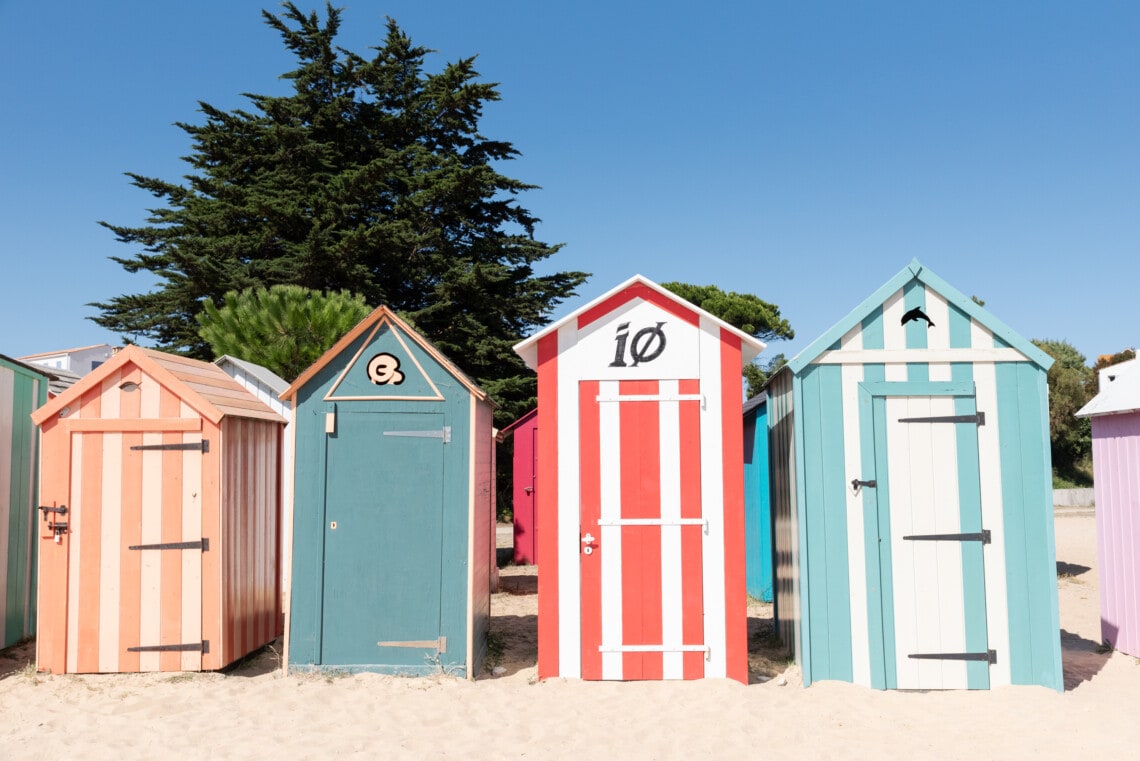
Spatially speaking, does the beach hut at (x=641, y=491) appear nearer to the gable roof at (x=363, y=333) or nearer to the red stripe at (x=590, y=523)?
the red stripe at (x=590, y=523)

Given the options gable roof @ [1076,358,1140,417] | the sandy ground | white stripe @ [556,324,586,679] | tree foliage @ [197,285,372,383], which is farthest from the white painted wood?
tree foliage @ [197,285,372,383]

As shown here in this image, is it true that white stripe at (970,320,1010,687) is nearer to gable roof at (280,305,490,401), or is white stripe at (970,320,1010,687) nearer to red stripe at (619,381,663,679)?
red stripe at (619,381,663,679)

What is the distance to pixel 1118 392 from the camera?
759cm

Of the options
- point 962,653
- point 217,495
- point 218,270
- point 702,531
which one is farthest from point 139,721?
point 218,270

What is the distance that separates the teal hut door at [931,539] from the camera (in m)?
6.15

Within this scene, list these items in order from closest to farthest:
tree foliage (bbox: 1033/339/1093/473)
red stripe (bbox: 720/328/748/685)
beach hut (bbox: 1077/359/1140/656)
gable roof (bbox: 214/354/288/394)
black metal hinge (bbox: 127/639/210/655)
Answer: red stripe (bbox: 720/328/748/685)
black metal hinge (bbox: 127/639/210/655)
beach hut (bbox: 1077/359/1140/656)
gable roof (bbox: 214/354/288/394)
tree foliage (bbox: 1033/339/1093/473)

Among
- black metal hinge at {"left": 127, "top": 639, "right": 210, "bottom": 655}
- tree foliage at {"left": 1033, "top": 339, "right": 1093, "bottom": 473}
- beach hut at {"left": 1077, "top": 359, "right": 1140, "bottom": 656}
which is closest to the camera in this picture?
black metal hinge at {"left": 127, "top": 639, "right": 210, "bottom": 655}

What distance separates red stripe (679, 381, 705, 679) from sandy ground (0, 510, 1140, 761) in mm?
329

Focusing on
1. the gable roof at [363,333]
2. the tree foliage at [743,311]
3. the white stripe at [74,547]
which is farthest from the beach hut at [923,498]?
the tree foliage at [743,311]

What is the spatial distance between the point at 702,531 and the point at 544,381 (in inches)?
69.8

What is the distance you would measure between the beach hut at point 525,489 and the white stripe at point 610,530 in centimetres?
823

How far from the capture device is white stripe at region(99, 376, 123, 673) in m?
6.48

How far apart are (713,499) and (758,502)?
11.7 ft

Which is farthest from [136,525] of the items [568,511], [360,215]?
[360,215]
